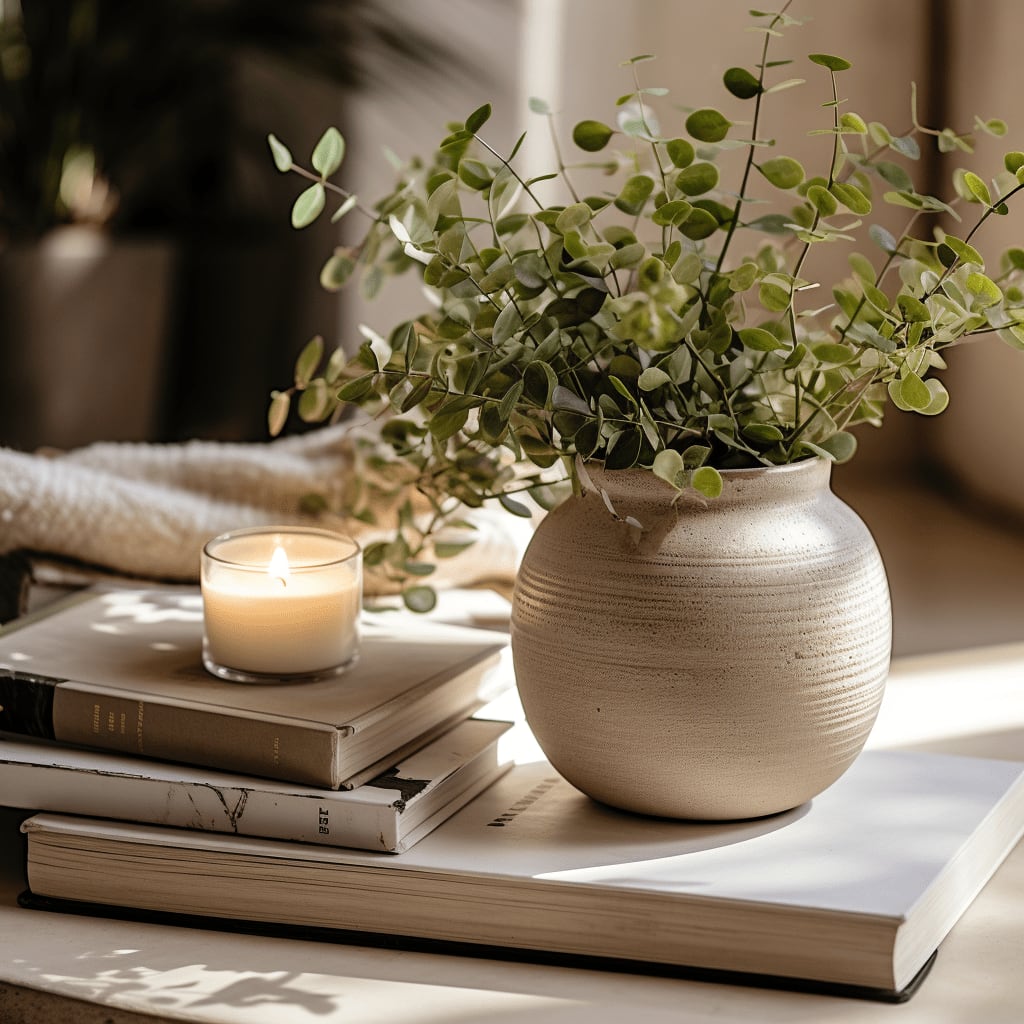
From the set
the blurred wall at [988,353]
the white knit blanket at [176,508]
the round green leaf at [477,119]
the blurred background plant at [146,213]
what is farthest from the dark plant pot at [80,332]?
the round green leaf at [477,119]

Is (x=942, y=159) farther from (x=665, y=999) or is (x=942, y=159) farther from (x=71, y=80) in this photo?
(x=71, y=80)

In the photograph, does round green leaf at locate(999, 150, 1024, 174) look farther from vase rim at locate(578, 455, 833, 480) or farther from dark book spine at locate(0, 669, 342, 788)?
dark book spine at locate(0, 669, 342, 788)

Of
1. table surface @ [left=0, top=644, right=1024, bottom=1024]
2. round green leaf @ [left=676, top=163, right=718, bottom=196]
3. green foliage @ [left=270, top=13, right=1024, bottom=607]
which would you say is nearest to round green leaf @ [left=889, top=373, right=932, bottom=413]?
green foliage @ [left=270, top=13, right=1024, bottom=607]

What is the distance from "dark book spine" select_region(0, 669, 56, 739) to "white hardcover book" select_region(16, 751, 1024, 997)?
0.05 m

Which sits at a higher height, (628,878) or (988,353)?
(988,353)

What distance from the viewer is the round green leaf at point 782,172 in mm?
577

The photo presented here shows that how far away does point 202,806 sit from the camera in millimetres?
600

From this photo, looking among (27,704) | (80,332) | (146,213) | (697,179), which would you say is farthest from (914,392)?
(146,213)

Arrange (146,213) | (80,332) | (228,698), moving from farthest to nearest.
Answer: (146,213)
(80,332)
(228,698)

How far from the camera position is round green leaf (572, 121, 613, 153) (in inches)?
23.5

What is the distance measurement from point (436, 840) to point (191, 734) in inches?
4.5

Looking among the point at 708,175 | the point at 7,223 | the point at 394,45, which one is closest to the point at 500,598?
the point at 708,175

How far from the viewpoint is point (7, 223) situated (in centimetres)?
194

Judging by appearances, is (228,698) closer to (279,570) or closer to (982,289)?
(279,570)
